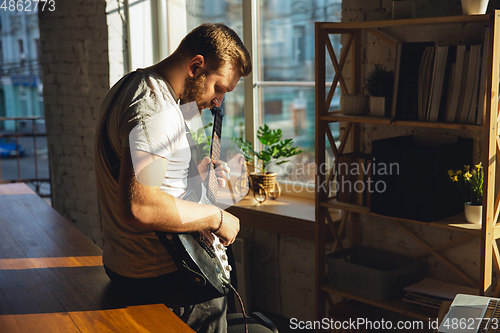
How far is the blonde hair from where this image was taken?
1306mm

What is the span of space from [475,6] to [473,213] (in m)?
0.80

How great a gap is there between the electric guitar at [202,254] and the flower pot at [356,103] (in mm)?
960

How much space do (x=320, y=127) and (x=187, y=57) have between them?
1.06 metres

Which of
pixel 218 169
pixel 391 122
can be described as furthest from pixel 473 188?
pixel 218 169

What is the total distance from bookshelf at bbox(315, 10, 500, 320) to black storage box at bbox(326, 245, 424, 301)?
4 cm

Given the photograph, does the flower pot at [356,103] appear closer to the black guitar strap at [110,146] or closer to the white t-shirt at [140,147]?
the white t-shirt at [140,147]

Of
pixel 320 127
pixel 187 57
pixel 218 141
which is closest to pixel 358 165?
pixel 320 127

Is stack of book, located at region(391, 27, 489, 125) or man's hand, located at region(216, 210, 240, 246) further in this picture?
stack of book, located at region(391, 27, 489, 125)

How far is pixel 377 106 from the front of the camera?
207cm

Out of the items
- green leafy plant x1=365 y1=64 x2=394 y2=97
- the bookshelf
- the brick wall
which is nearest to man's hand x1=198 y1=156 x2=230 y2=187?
the bookshelf

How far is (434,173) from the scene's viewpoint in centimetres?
187

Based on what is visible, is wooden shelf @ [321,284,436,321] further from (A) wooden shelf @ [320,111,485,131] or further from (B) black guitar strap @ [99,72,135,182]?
(B) black guitar strap @ [99,72,135,182]

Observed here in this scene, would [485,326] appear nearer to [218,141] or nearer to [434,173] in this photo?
[434,173]

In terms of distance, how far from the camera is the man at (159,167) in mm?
1135
